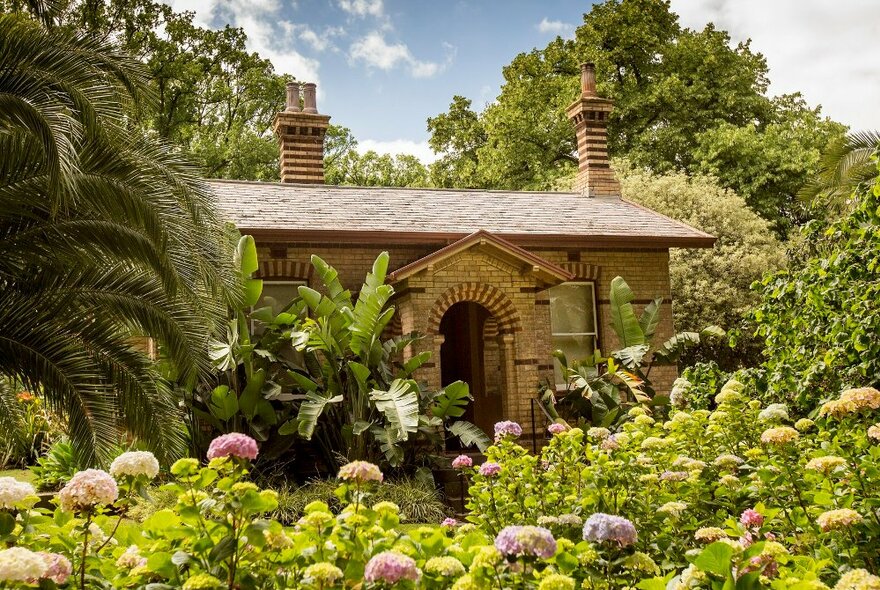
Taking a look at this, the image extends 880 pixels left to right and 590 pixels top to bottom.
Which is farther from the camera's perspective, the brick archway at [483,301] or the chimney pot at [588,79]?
the chimney pot at [588,79]

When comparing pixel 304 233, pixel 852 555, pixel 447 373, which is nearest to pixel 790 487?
pixel 852 555

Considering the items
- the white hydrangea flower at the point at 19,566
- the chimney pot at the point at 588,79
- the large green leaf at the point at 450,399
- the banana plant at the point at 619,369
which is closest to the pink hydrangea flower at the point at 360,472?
the white hydrangea flower at the point at 19,566

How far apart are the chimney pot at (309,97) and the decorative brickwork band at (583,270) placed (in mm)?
5883

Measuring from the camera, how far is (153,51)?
1163 inches

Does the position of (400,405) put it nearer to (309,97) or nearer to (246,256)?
(246,256)

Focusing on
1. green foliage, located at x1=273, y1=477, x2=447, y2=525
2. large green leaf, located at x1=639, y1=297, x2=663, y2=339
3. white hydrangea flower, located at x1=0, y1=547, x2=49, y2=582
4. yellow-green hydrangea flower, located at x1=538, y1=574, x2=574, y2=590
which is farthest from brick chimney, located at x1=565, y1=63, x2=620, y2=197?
white hydrangea flower, located at x1=0, y1=547, x2=49, y2=582

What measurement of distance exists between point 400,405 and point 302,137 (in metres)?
7.79

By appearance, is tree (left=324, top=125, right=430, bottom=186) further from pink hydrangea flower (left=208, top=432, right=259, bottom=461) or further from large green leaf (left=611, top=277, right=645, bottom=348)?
pink hydrangea flower (left=208, top=432, right=259, bottom=461)

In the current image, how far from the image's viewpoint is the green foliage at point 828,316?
23.7 ft

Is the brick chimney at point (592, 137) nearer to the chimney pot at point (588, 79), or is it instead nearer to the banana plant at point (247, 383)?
the chimney pot at point (588, 79)

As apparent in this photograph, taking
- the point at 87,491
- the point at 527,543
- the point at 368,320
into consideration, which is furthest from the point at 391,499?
the point at 527,543

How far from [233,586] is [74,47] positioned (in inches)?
218

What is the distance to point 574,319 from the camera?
15.5 meters

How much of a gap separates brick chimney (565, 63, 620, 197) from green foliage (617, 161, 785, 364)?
20.0 feet
